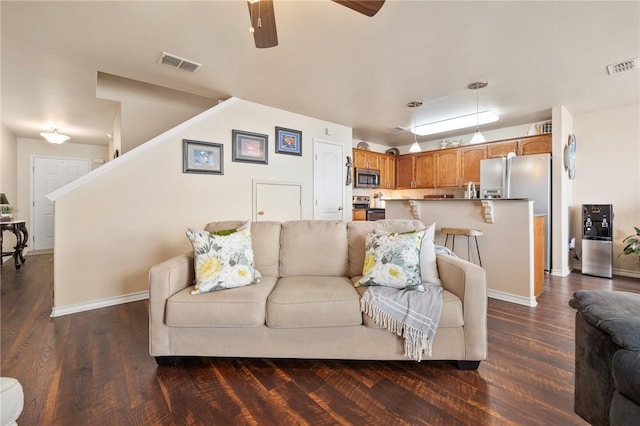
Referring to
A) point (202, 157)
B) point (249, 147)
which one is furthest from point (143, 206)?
point (249, 147)

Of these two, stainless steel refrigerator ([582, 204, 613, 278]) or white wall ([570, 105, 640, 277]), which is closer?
stainless steel refrigerator ([582, 204, 613, 278])

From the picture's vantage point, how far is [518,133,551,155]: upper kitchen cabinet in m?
4.48

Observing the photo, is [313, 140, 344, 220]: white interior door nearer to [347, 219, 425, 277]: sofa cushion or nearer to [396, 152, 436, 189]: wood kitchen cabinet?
[396, 152, 436, 189]: wood kitchen cabinet

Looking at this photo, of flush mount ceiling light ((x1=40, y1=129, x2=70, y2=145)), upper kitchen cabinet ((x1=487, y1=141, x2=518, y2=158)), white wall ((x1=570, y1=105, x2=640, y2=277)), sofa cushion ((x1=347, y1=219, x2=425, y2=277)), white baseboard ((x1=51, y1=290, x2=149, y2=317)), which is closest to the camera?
sofa cushion ((x1=347, y1=219, x2=425, y2=277))

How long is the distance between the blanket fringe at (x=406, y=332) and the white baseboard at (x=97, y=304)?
2733 mm

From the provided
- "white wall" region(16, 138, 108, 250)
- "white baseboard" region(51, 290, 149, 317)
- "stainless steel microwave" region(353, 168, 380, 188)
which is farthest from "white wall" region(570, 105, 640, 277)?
"white wall" region(16, 138, 108, 250)

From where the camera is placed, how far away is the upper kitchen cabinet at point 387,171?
6.31m

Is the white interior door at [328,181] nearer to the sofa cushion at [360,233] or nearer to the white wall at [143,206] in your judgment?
the white wall at [143,206]

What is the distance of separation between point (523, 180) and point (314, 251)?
12.9 ft

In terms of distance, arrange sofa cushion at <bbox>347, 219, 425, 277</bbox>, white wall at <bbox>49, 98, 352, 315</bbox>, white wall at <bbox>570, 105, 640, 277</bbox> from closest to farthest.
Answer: sofa cushion at <bbox>347, 219, 425, 277</bbox>
white wall at <bbox>49, 98, 352, 315</bbox>
white wall at <bbox>570, 105, 640, 277</bbox>

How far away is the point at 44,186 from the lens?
5.89 meters

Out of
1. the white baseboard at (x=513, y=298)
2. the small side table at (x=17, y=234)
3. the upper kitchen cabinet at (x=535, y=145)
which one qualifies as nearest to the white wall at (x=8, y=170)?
the small side table at (x=17, y=234)

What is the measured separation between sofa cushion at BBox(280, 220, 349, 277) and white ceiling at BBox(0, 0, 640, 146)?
169cm

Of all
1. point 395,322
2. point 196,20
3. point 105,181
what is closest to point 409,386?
point 395,322
